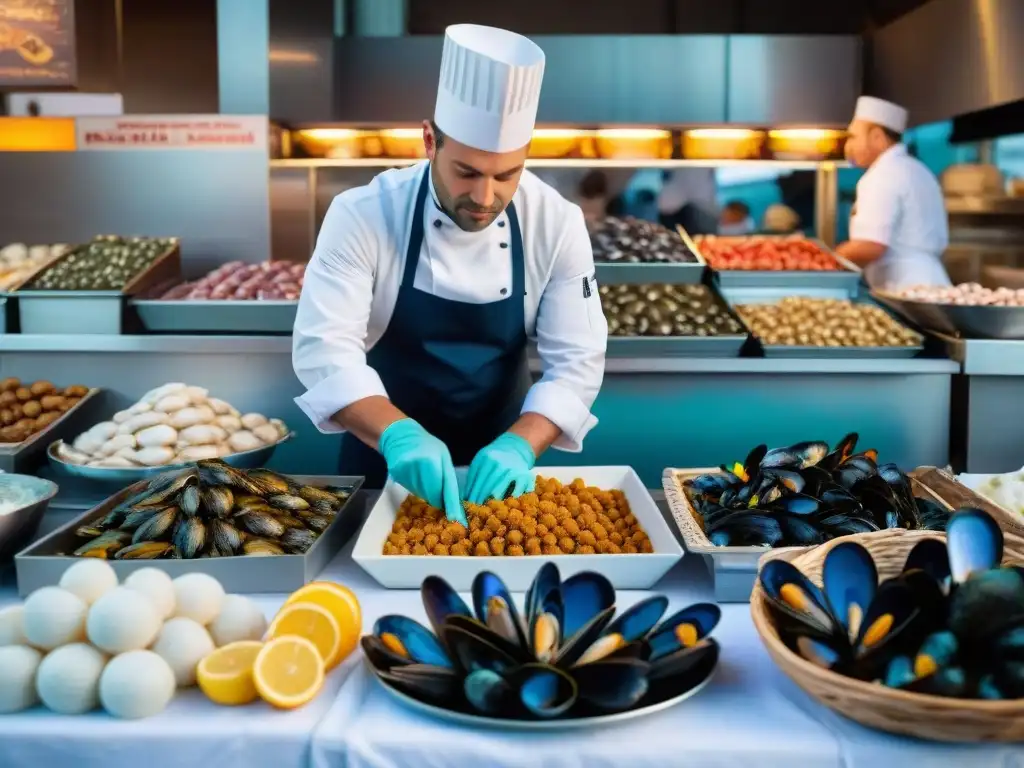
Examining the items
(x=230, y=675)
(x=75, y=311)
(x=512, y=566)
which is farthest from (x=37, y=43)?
(x=230, y=675)

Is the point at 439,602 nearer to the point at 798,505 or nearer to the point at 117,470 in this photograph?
the point at 798,505

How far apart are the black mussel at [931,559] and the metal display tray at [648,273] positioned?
231 cm

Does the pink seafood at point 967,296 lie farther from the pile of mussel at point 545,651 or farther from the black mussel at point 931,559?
the pile of mussel at point 545,651

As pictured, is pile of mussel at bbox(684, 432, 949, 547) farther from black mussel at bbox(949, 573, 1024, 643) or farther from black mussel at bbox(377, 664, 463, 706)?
black mussel at bbox(377, 664, 463, 706)

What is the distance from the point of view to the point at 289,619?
1.39 metres

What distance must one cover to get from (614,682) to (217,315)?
2232 millimetres

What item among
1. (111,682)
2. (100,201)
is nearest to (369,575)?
(111,682)

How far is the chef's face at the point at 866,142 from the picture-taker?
518 centimetres

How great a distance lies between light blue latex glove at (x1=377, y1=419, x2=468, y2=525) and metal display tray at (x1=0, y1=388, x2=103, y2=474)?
945 millimetres

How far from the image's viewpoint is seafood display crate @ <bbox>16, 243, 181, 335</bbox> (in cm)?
310

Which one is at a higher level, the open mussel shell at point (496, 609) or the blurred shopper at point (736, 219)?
the blurred shopper at point (736, 219)

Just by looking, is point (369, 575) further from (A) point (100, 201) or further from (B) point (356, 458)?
(A) point (100, 201)

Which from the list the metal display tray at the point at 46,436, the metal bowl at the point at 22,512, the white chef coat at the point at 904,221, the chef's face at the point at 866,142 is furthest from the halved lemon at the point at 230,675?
the chef's face at the point at 866,142

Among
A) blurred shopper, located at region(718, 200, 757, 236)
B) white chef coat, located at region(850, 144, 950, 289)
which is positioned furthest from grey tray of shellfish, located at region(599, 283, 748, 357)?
blurred shopper, located at region(718, 200, 757, 236)
